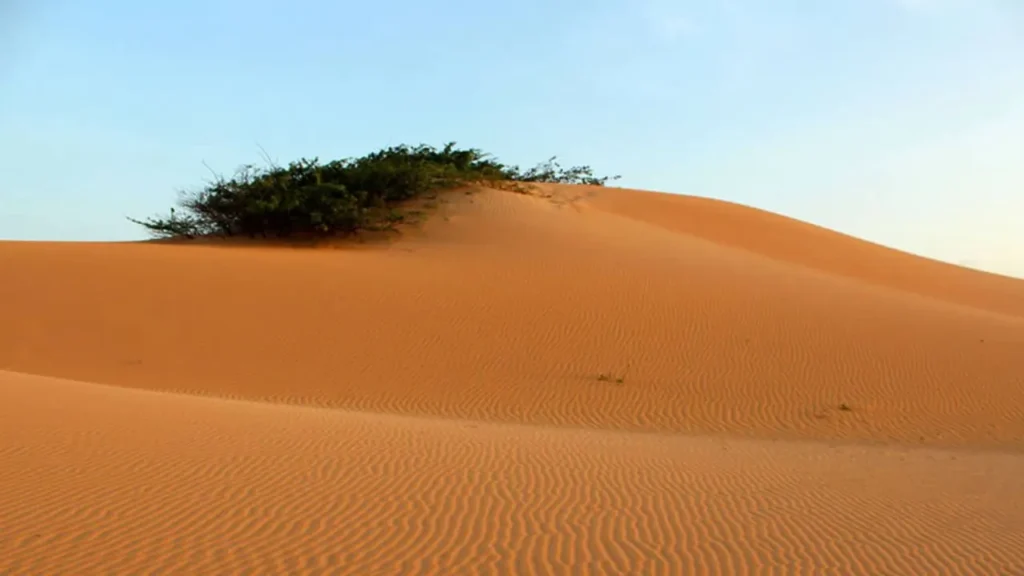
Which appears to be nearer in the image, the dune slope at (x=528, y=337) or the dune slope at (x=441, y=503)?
the dune slope at (x=441, y=503)

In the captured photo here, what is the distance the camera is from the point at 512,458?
825cm

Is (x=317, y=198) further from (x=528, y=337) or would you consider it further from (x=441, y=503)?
(x=441, y=503)

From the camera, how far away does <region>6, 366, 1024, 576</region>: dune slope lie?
16.6 feet

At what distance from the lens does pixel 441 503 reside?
248 inches

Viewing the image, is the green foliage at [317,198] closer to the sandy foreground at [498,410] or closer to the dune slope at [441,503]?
the sandy foreground at [498,410]

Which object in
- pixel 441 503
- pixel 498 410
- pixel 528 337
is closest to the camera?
pixel 441 503

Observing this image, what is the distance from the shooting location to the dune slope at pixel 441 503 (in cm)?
506

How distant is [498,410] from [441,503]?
6428mm

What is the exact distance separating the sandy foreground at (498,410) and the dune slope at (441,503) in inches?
1.3

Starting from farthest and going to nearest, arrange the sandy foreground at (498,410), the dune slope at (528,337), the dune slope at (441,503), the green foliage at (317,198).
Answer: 1. the green foliage at (317,198)
2. the dune slope at (528,337)
3. the sandy foreground at (498,410)
4. the dune slope at (441,503)

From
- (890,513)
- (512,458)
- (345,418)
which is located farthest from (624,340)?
(890,513)

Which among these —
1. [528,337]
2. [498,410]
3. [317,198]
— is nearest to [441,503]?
[498,410]

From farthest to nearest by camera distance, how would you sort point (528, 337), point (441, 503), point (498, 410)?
point (528, 337) < point (498, 410) < point (441, 503)

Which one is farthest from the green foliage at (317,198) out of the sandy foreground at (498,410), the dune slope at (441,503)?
the dune slope at (441,503)
